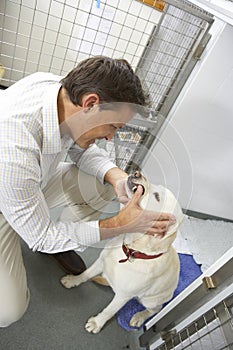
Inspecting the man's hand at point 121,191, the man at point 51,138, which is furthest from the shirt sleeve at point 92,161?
the man at point 51,138

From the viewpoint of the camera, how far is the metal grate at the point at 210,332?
0.73 m

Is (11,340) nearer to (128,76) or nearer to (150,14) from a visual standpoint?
(128,76)

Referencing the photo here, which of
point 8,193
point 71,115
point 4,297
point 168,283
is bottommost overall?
point 4,297

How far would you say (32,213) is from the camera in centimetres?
80

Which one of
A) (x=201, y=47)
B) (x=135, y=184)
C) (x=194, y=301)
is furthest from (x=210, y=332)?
(x=201, y=47)

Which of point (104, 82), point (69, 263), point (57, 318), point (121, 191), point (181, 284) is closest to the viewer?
point (104, 82)

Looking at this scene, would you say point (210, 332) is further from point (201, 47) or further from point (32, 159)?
point (201, 47)

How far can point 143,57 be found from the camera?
170 cm

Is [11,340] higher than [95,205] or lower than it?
lower

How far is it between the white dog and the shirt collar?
0.98ft

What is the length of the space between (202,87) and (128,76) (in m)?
0.77

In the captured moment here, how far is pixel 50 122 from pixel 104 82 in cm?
18

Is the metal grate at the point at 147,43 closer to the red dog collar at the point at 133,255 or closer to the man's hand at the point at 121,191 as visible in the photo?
the man's hand at the point at 121,191

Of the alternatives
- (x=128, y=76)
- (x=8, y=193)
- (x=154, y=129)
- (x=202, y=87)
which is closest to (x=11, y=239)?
(x=8, y=193)
